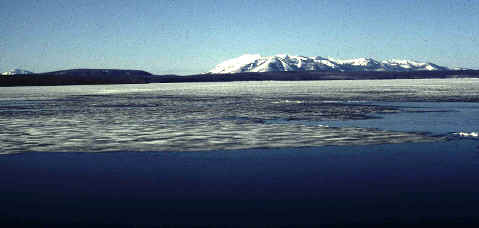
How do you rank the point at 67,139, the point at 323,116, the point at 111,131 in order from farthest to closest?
the point at 323,116, the point at 111,131, the point at 67,139

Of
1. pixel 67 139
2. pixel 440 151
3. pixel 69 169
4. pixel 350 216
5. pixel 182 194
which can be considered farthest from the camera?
pixel 67 139

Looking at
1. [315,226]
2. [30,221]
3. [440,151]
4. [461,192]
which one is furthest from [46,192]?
[440,151]

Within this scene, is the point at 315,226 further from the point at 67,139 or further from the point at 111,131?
the point at 111,131

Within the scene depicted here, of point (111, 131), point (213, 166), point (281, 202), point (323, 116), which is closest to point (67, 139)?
point (111, 131)

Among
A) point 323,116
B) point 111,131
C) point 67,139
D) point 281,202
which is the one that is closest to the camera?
point 281,202

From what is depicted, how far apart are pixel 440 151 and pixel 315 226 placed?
19.3 feet

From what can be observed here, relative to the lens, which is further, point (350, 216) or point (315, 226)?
point (350, 216)

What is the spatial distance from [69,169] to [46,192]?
173 cm

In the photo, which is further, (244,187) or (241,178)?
(241,178)

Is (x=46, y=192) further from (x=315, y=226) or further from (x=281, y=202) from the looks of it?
(x=315, y=226)

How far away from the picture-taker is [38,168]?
882 centimetres

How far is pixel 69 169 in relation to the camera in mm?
8711

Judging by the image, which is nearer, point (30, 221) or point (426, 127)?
point (30, 221)

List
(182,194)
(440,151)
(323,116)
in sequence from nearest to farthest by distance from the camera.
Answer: (182,194) → (440,151) → (323,116)
